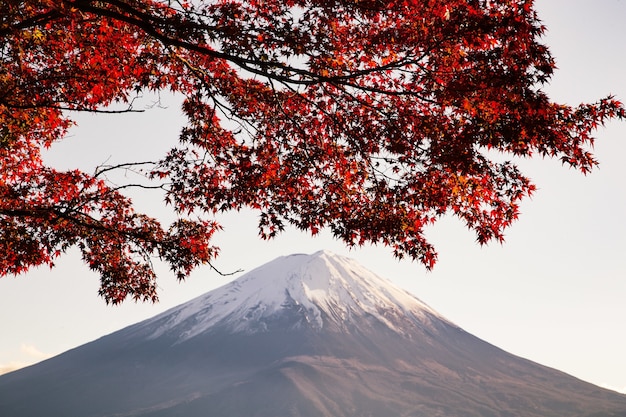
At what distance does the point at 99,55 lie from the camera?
8117mm

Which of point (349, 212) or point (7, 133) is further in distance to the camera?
point (7, 133)

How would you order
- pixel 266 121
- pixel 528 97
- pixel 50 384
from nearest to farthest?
pixel 528 97 → pixel 266 121 → pixel 50 384

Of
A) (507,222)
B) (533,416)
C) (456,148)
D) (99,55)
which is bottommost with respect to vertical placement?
(533,416)

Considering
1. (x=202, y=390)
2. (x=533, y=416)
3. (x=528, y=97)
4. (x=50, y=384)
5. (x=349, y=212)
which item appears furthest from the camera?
(x=50, y=384)

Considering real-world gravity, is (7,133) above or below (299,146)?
above

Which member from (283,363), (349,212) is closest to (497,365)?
(283,363)

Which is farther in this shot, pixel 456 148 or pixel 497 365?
pixel 497 365

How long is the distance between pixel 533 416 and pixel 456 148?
543 ft

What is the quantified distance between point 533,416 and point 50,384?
6341 inches

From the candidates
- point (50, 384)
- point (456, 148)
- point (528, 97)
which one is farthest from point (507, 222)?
point (50, 384)

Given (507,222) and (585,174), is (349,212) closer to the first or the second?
(507,222)

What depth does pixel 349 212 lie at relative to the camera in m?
7.78

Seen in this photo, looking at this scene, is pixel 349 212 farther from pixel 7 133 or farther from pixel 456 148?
pixel 7 133

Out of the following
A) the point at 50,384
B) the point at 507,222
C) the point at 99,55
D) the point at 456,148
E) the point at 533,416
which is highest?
the point at 99,55
